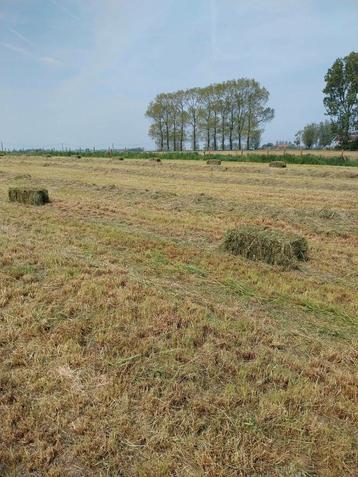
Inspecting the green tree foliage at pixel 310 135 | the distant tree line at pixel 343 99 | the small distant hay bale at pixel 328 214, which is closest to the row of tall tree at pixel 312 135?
the green tree foliage at pixel 310 135

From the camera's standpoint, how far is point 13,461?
2545mm

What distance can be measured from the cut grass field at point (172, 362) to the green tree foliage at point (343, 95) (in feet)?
178

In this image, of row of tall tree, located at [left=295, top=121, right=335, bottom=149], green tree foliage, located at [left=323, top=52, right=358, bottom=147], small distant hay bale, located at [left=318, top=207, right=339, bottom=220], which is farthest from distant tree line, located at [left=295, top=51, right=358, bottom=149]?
small distant hay bale, located at [left=318, top=207, right=339, bottom=220]

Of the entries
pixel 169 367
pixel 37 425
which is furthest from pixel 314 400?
pixel 37 425

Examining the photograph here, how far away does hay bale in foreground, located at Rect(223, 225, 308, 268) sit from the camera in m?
6.82

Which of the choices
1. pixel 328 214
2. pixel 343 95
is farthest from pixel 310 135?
pixel 328 214

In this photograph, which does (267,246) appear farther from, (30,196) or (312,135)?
Answer: (312,135)

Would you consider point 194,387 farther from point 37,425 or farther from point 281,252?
point 281,252

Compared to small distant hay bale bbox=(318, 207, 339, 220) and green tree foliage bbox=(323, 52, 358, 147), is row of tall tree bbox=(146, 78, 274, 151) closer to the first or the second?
green tree foliage bbox=(323, 52, 358, 147)

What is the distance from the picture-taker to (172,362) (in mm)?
3600

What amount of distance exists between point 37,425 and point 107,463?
2.18 ft

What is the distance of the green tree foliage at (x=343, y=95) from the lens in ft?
176

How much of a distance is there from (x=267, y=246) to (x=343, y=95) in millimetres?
57620

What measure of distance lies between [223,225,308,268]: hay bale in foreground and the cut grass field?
247mm
